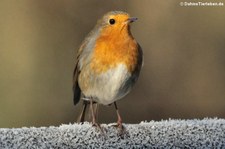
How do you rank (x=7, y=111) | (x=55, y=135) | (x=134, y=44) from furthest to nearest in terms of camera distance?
1. (x=7, y=111)
2. (x=134, y=44)
3. (x=55, y=135)

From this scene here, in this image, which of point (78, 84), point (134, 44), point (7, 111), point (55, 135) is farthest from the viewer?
point (7, 111)

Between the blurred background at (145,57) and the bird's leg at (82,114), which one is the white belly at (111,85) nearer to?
the bird's leg at (82,114)

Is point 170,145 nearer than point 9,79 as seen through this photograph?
Yes

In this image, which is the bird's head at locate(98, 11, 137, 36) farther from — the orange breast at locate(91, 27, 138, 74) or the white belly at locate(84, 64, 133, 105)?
the white belly at locate(84, 64, 133, 105)

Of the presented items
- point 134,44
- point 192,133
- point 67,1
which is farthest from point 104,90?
point 67,1

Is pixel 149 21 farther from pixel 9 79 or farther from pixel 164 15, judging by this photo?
pixel 9 79

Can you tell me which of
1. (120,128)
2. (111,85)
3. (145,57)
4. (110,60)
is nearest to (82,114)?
(111,85)

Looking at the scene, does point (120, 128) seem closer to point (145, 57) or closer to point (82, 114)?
point (82, 114)

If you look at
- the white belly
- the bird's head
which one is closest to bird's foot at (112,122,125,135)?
the white belly
